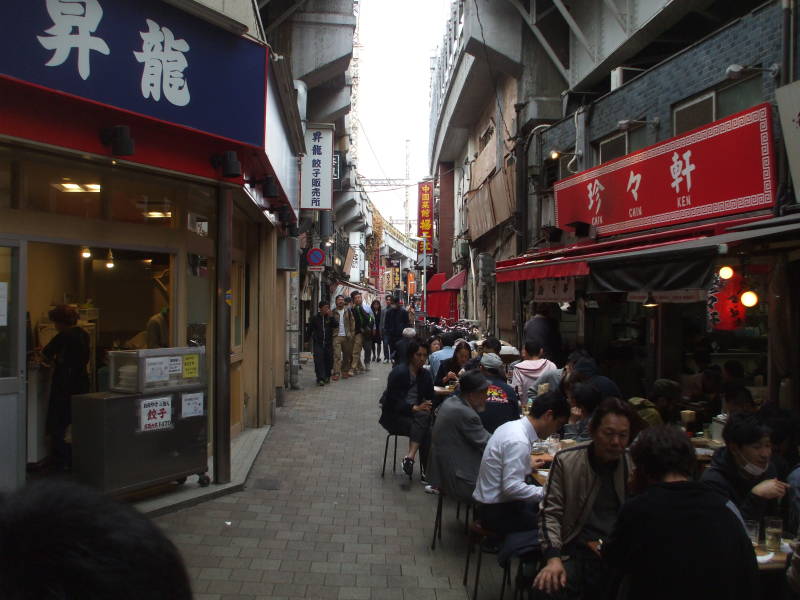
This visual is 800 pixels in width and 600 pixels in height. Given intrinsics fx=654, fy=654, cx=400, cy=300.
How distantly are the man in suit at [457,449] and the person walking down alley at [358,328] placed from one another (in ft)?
39.6

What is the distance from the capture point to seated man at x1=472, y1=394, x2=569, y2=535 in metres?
4.64

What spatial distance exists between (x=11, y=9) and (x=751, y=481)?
6.48m

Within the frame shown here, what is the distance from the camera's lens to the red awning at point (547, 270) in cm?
991

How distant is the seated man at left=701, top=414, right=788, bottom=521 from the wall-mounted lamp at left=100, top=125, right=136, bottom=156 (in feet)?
17.9

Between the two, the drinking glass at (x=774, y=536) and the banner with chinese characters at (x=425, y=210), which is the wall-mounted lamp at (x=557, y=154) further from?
the banner with chinese characters at (x=425, y=210)

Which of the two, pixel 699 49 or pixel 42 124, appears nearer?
pixel 42 124

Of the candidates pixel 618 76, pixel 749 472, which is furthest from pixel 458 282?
pixel 749 472

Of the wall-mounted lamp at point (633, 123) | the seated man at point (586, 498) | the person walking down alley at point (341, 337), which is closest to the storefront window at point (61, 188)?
the seated man at point (586, 498)

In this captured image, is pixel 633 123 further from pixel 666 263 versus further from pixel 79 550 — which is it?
pixel 79 550

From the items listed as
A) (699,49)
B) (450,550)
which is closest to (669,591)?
(450,550)

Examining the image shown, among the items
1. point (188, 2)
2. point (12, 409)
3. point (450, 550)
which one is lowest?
point (450, 550)

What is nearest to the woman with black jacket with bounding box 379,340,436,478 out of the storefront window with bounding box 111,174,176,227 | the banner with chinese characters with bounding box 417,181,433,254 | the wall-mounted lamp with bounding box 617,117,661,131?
the storefront window with bounding box 111,174,176,227

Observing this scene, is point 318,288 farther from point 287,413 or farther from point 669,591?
point 669,591

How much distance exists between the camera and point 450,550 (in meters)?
6.09
